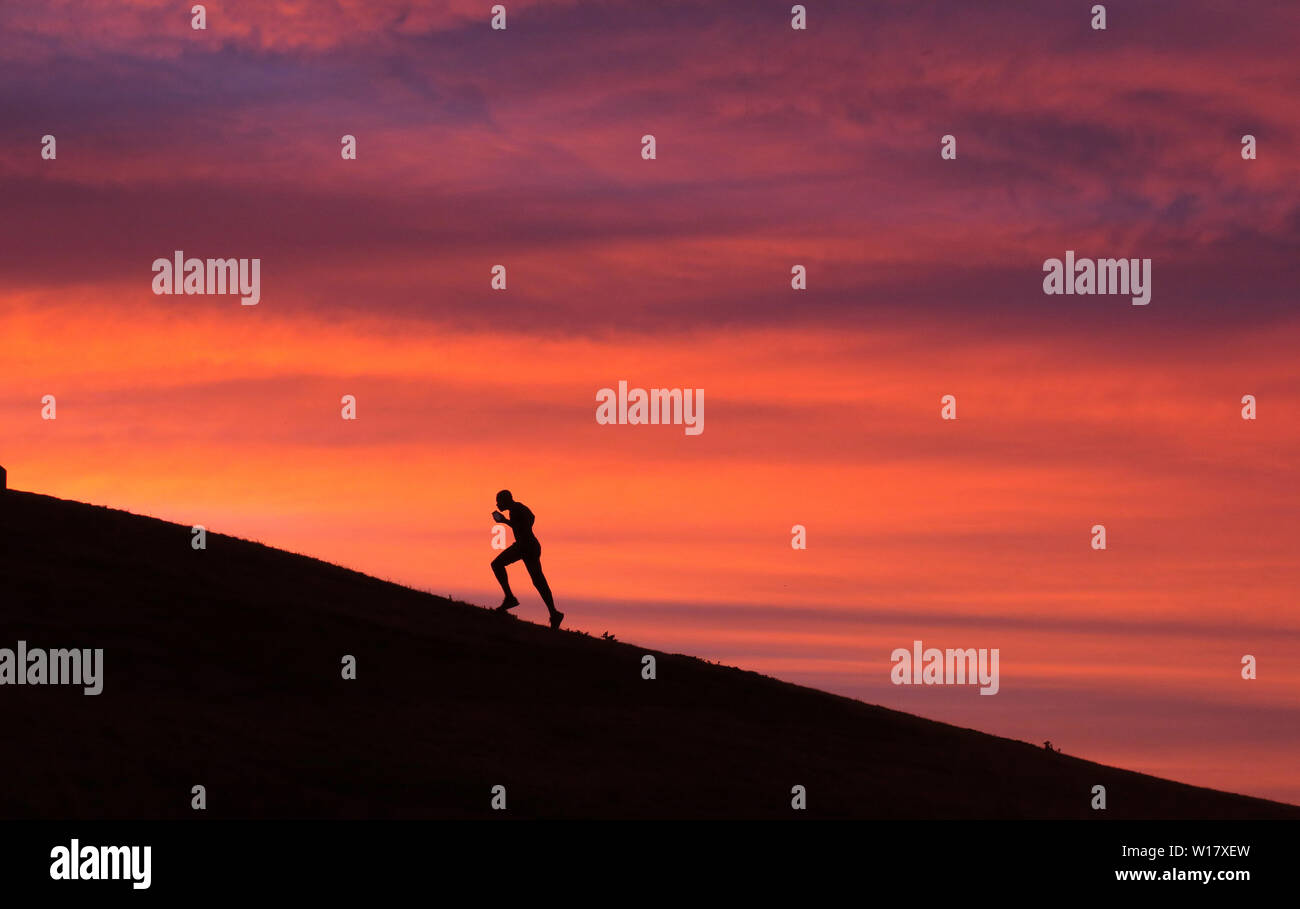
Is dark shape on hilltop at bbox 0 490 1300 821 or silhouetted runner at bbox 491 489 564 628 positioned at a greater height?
silhouetted runner at bbox 491 489 564 628

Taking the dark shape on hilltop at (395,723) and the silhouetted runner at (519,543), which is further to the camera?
the silhouetted runner at (519,543)

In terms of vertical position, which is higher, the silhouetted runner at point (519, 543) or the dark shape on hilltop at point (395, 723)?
the silhouetted runner at point (519, 543)

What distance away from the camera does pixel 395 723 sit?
1931 centimetres

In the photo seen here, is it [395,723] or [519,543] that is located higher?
[519,543]

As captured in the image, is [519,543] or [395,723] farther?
[519,543]

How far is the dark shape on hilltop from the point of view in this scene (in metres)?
16.2

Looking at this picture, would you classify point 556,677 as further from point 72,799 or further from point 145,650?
point 72,799

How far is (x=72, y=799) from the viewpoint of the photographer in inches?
581

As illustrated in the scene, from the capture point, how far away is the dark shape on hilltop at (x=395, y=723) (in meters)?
16.2

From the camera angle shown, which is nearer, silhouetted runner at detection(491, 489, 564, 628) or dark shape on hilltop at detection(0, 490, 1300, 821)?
dark shape on hilltop at detection(0, 490, 1300, 821)
